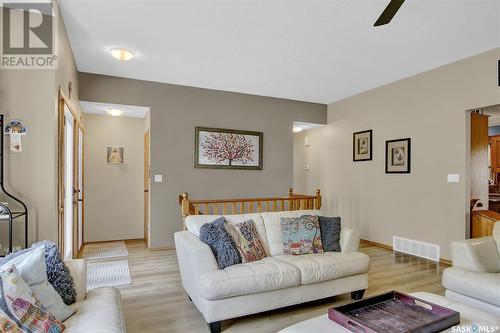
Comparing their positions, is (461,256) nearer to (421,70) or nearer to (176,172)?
(421,70)

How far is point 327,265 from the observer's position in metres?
2.63

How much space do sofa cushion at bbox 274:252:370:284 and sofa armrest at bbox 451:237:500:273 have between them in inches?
30.3

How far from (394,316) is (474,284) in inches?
45.0

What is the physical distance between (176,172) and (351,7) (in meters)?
3.53

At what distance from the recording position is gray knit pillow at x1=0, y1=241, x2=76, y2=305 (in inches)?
68.6

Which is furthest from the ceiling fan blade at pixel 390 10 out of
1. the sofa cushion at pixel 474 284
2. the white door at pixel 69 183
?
the white door at pixel 69 183

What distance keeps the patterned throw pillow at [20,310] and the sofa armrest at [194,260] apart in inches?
39.5

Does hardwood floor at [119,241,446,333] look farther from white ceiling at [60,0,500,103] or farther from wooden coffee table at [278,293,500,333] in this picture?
white ceiling at [60,0,500,103]

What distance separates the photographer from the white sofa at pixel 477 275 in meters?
2.27

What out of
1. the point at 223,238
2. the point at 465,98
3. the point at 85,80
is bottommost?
the point at 223,238

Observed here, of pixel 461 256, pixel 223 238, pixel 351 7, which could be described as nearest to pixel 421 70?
pixel 351 7

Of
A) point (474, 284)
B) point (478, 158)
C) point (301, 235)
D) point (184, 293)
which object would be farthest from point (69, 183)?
point (478, 158)

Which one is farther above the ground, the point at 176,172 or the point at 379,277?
the point at 176,172

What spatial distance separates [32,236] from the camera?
2422mm
